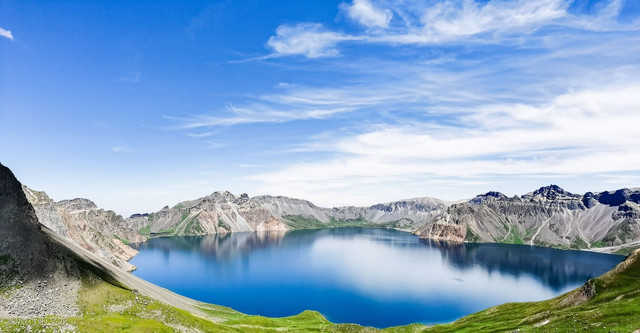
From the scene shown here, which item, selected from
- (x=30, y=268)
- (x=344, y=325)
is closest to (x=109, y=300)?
(x=30, y=268)

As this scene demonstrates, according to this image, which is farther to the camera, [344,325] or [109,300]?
[344,325]

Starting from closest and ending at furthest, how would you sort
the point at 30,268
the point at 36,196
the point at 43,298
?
1. the point at 43,298
2. the point at 30,268
3. the point at 36,196

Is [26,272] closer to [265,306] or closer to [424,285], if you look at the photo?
[265,306]

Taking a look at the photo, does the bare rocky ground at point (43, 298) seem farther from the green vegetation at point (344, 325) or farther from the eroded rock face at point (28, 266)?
the green vegetation at point (344, 325)

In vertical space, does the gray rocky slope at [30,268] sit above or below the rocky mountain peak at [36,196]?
below

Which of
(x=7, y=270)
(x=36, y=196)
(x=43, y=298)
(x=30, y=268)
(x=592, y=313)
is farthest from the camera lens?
(x=36, y=196)

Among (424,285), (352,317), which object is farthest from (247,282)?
(424,285)

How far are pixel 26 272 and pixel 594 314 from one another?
367 ft

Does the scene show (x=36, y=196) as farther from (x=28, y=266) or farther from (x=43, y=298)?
(x=43, y=298)

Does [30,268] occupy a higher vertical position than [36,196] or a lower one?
lower

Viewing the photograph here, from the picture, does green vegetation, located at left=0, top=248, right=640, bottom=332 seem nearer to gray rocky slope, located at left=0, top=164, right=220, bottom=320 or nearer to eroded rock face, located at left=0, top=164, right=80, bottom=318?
gray rocky slope, located at left=0, top=164, right=220, bottom=320

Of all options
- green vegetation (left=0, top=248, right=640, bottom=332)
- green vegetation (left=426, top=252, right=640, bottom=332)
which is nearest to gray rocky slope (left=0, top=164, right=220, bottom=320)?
green vegetation (left=0, top=248, right=640, bottom=332)

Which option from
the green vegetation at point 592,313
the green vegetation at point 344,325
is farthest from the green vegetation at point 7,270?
the green vegetation at point 592,313

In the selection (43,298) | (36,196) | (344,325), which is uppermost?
Answer: (36,196)
